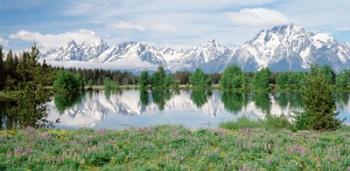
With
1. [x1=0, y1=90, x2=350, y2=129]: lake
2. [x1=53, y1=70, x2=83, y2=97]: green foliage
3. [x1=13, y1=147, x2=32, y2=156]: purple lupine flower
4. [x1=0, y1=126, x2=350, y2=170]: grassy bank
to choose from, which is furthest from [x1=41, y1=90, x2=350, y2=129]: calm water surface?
[x1=53, y1=70, x2=83, y2=97]: green foliage

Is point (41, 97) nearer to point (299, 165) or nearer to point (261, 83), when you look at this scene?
point (299, 165)

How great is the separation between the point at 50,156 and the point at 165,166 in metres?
3.93

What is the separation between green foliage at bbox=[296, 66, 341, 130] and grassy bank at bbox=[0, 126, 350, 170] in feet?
32.3

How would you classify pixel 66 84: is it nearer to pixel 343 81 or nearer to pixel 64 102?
pixel 64 102

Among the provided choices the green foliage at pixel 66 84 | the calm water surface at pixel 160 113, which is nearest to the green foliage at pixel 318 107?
the calm water surface at pixel 160 113

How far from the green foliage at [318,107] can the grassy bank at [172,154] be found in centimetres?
986

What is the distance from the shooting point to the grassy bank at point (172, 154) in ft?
44.6

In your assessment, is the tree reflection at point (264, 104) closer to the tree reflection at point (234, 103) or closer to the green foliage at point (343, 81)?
the tree reflection at point (234, 103)

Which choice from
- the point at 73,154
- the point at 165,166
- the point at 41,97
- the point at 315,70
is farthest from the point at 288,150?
the point at 41,97

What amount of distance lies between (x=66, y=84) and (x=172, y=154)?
169 meters

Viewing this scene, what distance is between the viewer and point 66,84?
179875 millimetres

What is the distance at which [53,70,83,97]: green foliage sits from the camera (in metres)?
171

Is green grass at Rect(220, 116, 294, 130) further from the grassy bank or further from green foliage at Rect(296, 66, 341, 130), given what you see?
the grassy bank

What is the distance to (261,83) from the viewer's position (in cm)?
19062
